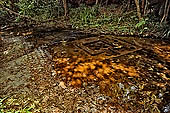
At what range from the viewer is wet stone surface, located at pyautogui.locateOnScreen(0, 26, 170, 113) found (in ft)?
7.77

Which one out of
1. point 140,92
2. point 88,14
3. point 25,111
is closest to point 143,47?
point 140,92

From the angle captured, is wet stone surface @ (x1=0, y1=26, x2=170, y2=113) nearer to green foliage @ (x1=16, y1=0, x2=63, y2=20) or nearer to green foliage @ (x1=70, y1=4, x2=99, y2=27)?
green foliage @ (x1=70, y1=4, x2=99, y2=27)

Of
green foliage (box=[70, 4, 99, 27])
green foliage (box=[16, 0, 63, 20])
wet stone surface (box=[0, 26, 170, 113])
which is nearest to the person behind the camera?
wet stone surface (box=[0, 26, 170, 113])

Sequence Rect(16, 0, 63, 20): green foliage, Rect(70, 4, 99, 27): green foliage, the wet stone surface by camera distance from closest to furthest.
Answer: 1. the wet stone surface
2. Rect(70, 4, 99, 27): green foliage
3. Rect(16, 0, 63, 20): green foliage

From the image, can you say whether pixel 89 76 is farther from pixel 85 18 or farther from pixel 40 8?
pixel 40 8

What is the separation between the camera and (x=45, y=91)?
2660mm

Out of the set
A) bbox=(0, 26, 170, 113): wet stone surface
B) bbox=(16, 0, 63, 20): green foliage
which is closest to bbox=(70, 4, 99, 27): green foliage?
bbox=(16, 0, 63, 20): green foliage

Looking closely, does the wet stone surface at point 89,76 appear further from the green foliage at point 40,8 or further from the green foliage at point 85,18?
the green foliage at point 40,8

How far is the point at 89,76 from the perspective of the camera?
9.85 feet

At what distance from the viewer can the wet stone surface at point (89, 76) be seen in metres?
2.37

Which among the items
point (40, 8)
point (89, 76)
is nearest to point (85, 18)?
point (40, 8)

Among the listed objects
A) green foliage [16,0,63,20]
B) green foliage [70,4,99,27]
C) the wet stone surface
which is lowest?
the wet stone surface

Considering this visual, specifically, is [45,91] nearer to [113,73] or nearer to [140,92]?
[113,73]

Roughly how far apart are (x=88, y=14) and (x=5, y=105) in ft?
23.2
